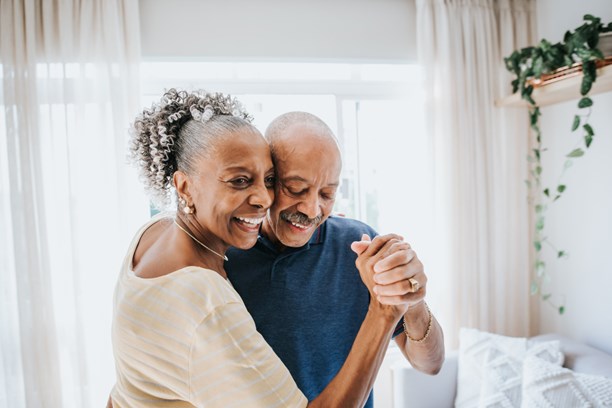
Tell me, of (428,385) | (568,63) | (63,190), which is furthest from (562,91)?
(63,190)

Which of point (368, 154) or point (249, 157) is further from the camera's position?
point (368, 154)

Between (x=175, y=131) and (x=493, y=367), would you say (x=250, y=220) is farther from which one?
(x=493, y=367)

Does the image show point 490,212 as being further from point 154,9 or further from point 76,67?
point 76,67

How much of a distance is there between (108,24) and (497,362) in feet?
9.40

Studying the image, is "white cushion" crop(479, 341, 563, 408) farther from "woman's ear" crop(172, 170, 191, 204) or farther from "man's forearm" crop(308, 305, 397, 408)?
"woman's ear" crop(172, 170, 191, 204)

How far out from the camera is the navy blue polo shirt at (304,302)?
3.78 ft

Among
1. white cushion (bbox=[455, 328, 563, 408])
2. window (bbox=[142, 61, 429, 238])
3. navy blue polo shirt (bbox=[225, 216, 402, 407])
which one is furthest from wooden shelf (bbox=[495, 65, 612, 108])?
navy blue polo shirt (bbox=[225, 216, 402, 407])

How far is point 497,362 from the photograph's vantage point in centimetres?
228

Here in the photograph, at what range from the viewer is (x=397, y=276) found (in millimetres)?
861

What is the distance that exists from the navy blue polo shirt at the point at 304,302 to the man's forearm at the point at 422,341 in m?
0.16

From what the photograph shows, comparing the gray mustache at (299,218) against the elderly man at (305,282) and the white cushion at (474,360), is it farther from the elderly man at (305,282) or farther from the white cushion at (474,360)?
the white cushion at (474,360)

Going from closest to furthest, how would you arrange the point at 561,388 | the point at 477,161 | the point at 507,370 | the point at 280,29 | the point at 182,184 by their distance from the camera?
the point at 182,184, the point at 561,388, the point at 507,370, the point at 280,29, the point at 477,161

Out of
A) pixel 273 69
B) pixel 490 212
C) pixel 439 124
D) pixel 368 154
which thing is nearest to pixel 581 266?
pixel 490 212

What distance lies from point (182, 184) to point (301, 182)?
0.34 metres
